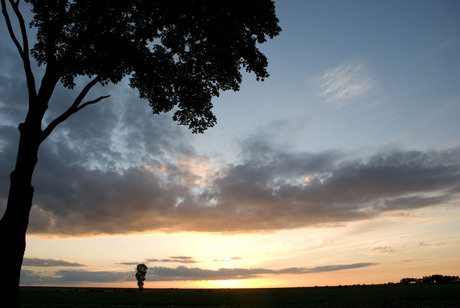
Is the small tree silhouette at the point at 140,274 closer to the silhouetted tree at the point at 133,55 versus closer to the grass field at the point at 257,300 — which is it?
the grass field at the point at 257,300

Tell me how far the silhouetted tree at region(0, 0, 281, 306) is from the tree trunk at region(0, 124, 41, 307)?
0.09 feet

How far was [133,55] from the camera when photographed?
46.1 ft

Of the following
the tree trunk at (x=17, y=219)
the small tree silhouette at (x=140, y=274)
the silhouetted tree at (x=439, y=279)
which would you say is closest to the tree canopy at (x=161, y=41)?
the tree trunk at (x=17, y=219)

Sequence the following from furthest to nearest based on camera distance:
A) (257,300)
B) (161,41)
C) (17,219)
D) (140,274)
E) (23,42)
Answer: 1. (140,274)
2. (257,300)
3. (161,41)
4. (23,42)
5. (17,219)

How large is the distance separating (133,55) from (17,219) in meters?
7.84

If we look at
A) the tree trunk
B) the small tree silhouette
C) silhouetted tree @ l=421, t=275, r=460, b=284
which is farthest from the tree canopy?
silhouetted tree @ l=421, t=275, r=460, b=284

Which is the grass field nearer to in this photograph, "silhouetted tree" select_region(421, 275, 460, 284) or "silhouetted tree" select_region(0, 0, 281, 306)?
"silhouetted tree" select_region(0, 0, 281, 306)

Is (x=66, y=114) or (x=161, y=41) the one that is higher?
(x=161, y=41)

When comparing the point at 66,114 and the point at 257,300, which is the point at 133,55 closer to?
the point at 66,114

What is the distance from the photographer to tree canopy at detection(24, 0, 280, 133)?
1266cm

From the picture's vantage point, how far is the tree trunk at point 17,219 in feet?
31.3

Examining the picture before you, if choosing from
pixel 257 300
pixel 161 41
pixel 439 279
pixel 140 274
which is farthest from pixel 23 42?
pixel 439 279

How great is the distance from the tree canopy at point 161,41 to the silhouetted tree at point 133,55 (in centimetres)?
4

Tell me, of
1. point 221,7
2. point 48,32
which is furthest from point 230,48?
point 48,32
